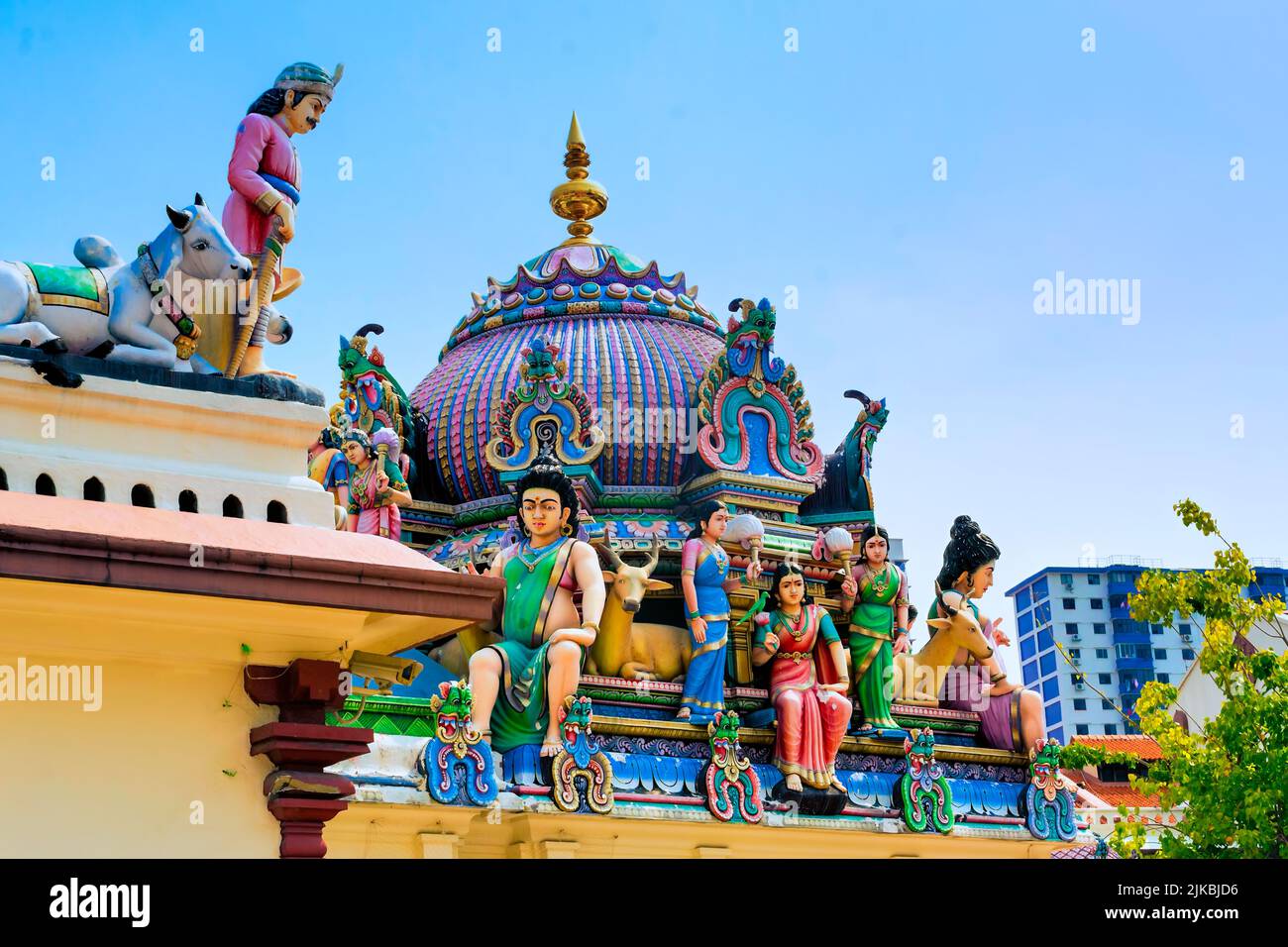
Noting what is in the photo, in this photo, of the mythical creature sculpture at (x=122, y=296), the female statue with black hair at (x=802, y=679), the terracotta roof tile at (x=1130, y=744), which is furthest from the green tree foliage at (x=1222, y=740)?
the terracotta roof tile at (x=1130, y=744)

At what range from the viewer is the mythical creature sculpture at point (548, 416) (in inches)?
730

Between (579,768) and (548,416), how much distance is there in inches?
195

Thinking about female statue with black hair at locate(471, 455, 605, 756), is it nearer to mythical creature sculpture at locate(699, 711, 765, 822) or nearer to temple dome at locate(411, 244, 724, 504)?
mythical creature sculpture at locate(699, 711, 765, 822)

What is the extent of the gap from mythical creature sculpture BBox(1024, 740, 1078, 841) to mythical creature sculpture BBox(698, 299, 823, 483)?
422 cm

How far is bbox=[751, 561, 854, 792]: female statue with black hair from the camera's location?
16312mm

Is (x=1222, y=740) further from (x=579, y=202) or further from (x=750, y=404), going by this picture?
(x=579, y=202)

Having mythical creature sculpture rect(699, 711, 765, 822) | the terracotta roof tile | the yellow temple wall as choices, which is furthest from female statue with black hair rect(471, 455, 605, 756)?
the terracotta roof tile

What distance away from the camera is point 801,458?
A: 20141mm

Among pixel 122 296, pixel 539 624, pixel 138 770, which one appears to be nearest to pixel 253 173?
pixel 122 296

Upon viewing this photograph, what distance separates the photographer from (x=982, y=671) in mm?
18297

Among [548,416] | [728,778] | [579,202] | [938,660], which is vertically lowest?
[728,778]
